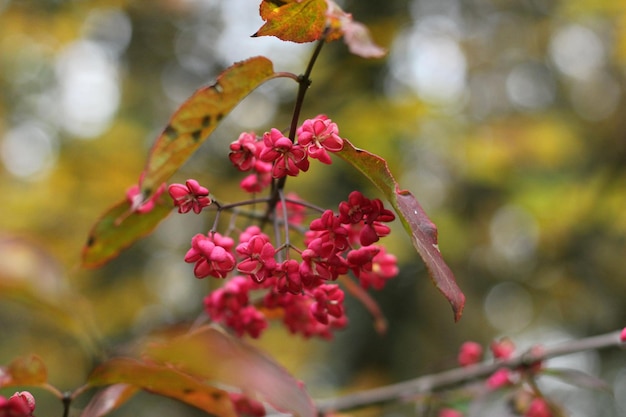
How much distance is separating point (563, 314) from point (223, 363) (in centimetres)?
423

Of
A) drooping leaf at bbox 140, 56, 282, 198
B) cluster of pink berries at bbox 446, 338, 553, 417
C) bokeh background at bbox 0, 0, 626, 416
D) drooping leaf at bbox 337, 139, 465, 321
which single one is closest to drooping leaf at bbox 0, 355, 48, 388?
drooping leaf at bbox 140, 56, 282, 198

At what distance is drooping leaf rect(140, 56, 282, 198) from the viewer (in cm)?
89

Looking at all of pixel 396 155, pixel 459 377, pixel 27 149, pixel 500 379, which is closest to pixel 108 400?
pixel 459 377

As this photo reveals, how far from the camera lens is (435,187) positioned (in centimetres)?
498

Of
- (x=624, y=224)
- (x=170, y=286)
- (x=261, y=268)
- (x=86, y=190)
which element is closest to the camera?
(x=261, y=268)

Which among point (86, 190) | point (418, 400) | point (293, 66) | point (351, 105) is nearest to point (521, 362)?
point (418, 400)

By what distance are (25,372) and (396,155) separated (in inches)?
125

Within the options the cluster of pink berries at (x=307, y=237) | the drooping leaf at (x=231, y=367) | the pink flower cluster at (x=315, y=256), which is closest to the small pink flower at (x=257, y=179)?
the cluster of pink berries at (x=307, y=237)

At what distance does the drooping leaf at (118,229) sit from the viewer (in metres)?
1.12

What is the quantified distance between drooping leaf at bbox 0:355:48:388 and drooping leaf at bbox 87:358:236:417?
66 mm

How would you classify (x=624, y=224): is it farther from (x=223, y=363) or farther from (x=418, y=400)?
(x=223, y=363)

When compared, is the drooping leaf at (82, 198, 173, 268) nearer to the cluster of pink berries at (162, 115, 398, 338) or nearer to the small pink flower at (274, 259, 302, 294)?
the cluster of pink berries at (162, 115, 398, 338)

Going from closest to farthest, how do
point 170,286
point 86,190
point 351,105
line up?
point 351,105, point 86,190, point 170,286

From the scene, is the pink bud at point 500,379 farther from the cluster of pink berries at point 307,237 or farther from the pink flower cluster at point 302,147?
the pink flower cluster at point 302,147
